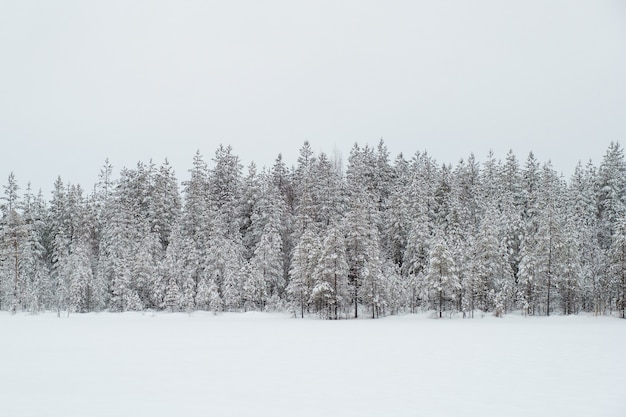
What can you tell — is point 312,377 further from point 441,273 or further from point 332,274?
point 441,273

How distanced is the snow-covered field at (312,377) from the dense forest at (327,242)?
89.9ft

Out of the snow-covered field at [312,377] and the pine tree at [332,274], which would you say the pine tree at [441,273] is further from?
the snow-covered field at [312,377]

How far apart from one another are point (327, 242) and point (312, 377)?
1463 inches

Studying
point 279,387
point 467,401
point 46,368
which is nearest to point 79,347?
point 46,368

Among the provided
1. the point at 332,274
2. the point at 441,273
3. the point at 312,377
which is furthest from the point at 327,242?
the point at 312,377

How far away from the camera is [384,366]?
1838 cm

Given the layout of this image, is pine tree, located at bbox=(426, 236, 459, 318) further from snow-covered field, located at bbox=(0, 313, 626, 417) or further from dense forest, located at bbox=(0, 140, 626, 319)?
snow-covered field, located at bbox=(0, 313, 626, 417)

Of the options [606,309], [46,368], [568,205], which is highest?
[568,205]

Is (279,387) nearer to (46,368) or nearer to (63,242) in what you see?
(46,368)

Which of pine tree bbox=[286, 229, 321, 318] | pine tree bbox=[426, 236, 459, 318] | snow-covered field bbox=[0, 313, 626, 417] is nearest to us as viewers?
snow-covered field bbox=[0, 313, 626, 417]

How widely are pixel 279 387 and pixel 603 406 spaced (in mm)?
9414

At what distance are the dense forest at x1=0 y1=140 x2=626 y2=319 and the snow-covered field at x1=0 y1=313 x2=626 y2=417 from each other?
89.9 ft

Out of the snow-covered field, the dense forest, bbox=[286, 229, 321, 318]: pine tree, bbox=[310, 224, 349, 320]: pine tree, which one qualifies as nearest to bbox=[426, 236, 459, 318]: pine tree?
the dense forest

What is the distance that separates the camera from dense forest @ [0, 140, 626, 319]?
5400 cm
